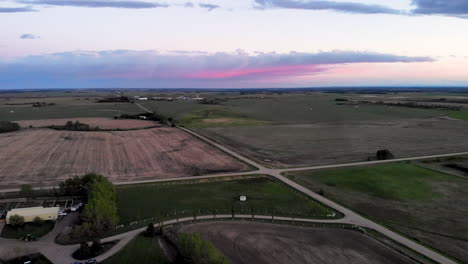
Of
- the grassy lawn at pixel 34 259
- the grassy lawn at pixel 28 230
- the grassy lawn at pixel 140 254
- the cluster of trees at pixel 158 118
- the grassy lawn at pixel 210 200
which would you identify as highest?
the cluster of trees at pixel 158 118

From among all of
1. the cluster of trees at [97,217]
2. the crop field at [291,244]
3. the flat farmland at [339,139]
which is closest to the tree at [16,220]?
the cluster of trees at [97,217]

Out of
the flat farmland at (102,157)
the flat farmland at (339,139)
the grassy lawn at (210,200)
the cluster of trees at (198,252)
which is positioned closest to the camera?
the cluster of trees at (198,252)

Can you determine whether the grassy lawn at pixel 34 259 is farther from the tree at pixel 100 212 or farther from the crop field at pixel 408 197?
the crop field at pixel 408 197

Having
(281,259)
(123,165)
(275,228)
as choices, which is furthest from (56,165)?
(281,259)

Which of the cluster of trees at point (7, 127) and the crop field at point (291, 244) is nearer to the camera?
the crop field at point (291, 244)

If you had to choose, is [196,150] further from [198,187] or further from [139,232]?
[139,232]

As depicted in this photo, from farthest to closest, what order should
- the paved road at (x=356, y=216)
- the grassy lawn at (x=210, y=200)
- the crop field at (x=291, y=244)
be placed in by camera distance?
1. the grassy lawn at (x=210, y=200)
2. the paved road at (x=356, y=216)
3. the crop field at (x=291, y=244)

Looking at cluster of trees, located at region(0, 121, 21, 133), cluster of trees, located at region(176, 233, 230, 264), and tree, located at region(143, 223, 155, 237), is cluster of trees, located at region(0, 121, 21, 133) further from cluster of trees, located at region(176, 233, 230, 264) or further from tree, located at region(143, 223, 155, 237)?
cluster of trees, located at region(176, 233, 230, 264)

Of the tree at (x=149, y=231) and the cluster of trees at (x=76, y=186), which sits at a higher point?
the cluster of trees at (x=76, y=186)

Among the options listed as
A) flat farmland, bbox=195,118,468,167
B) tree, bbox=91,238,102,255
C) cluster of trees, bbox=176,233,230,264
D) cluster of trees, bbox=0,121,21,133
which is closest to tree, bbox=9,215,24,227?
tree, bbox=91,238,102,255
